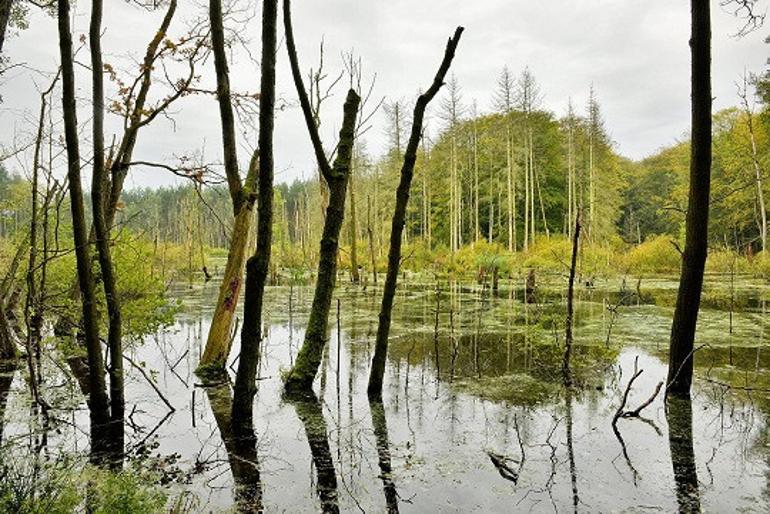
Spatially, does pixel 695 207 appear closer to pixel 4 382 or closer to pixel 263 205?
pixel 263 205

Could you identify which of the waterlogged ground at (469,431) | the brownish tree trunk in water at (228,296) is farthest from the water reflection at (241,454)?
the brownish tree trunk in water at (228,296)

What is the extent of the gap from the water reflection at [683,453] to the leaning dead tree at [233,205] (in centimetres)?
508

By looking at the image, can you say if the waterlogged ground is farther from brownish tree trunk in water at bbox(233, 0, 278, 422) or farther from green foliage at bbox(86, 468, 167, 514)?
brownish tree trunk in water at bbox(233, 0, 278, 422)

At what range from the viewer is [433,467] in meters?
4.11

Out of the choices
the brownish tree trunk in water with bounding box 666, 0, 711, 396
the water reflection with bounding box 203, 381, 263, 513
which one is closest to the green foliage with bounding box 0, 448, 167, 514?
the water reflection with bounding box 203, 381, 263, 513

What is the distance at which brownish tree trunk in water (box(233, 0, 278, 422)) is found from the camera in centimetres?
441

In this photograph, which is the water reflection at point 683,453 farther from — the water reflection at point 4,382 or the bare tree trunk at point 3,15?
the bare tree trunk at point 3,15

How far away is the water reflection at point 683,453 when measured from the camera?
3520mm

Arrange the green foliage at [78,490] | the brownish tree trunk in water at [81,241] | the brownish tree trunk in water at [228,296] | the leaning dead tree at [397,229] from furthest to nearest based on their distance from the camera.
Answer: the brownish tree trunk in water at [228,296] → the leaning dead tree at [397,229] → the brownish tree trunk in water at [81,241] → the green foliage at [78,490]

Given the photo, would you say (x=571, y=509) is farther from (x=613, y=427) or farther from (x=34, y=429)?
(x=34, y=429)

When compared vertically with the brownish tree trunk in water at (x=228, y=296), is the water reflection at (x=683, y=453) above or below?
below

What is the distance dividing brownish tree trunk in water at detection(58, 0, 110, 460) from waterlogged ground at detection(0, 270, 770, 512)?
0.27m

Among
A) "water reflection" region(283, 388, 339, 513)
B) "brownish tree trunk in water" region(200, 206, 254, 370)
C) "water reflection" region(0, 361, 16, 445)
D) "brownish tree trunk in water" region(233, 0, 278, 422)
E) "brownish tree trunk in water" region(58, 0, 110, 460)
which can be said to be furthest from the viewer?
"brownish tree trunk in water" region(200, 206, 254, 370)

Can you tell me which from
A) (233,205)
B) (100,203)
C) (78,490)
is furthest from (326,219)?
(78,490)
